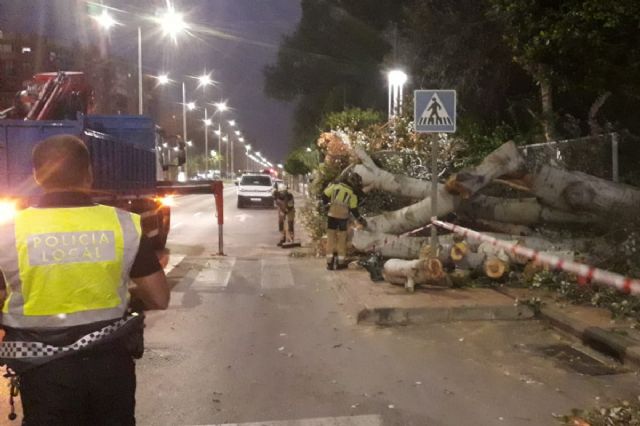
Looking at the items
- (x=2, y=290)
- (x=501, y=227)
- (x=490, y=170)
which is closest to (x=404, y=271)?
(x=490, y=170)

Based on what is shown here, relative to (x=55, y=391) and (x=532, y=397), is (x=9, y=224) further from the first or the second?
(x=532, y=397)

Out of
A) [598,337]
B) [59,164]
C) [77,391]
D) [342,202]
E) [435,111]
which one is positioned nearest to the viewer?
[77,391]

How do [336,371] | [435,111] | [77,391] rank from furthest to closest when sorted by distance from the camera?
1. [435,111]
2. [336,371]
3. [77,391]

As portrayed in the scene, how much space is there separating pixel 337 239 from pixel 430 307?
4.00 m

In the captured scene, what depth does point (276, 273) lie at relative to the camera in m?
11.6

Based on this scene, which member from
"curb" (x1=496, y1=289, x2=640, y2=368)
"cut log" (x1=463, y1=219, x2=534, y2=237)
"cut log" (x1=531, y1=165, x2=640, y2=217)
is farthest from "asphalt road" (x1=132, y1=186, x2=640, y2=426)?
"cut log" (x1=463, y1=219, x2=534, y2=237)

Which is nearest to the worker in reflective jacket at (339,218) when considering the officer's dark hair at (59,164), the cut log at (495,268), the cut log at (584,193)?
the cut log at (495,268)

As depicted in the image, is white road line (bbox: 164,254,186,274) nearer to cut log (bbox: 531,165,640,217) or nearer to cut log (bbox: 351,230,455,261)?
cut log (bbox: 351,230,455,261)

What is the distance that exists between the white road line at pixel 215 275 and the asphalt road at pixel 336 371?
3.29 ft

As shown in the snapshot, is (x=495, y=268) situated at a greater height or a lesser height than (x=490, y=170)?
lesser

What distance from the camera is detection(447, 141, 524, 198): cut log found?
359 inches

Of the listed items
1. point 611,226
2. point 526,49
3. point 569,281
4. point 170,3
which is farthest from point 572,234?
point 170,3

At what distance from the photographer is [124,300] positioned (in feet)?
8.57

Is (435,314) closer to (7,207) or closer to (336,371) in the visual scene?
(336,371)
